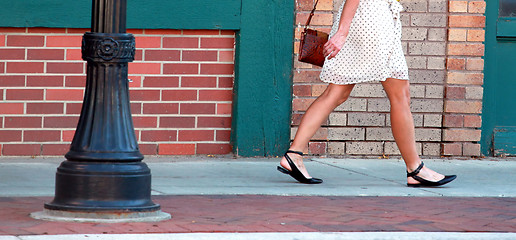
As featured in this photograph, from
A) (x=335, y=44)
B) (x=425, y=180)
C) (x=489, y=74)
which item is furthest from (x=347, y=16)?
(x=489, y=74)

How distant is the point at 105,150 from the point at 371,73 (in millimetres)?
2102

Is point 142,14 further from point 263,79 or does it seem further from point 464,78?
point 464,78

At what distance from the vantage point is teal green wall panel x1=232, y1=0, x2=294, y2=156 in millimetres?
7453

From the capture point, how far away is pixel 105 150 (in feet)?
15.5

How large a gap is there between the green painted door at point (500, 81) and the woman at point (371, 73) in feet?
6.36

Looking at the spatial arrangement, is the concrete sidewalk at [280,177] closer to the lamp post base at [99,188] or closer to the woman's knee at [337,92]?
the woman's knee at [337,92]

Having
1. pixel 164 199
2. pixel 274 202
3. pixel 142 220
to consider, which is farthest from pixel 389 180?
pixel 142 220

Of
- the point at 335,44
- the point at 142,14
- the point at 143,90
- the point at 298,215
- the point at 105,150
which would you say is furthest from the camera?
the point at 143,90

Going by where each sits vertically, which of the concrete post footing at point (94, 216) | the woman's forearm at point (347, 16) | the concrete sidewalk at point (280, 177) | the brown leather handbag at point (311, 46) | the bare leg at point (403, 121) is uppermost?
the woman's forearm at point (347, 16)

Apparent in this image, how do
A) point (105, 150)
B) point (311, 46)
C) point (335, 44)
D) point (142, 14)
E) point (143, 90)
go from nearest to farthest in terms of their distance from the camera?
point (105, 150) → point (335, 44) → point (311, 46) → point (142, 14) → point (143, 90)

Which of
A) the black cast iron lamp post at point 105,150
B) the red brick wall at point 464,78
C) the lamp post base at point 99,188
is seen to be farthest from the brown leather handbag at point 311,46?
the red brick wall at point 464,78

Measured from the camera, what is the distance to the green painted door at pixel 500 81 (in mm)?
A: 7945

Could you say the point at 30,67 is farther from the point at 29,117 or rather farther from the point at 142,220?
the point at 142,220

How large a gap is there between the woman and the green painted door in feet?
6.36
